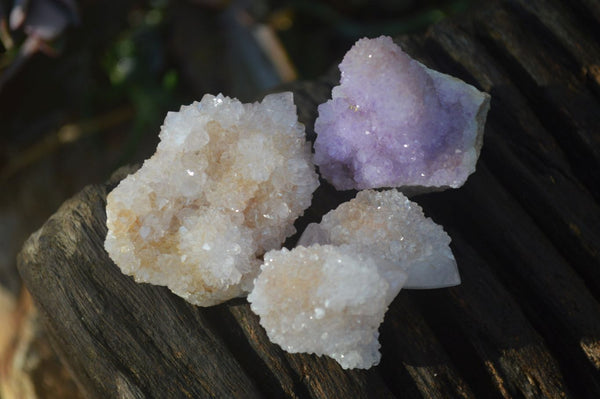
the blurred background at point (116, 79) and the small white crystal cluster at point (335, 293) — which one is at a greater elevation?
the small white crystal cluster at point (335, 293)

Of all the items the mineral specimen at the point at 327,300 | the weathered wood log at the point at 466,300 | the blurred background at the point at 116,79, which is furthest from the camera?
the blurred background at the point at 116,79

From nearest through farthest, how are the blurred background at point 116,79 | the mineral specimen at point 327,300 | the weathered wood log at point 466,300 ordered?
the mineral specimen at point 327,300, the weathered wood log at point 466,300, the blurred background at point 116,79

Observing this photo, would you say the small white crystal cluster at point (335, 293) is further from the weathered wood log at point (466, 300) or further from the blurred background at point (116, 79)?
the blurred background at point (116, 79)

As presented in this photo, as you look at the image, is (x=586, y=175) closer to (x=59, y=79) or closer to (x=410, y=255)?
(x=410, y=255)

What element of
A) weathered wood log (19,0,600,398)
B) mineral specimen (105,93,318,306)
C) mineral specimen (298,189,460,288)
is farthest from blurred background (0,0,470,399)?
mineral specimen (298,189,460,288)

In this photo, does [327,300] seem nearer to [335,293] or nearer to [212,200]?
[335,293]

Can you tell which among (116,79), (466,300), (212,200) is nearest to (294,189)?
(212,200)

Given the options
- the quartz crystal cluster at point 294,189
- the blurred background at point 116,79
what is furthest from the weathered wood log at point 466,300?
the blurred background at point 116,79
